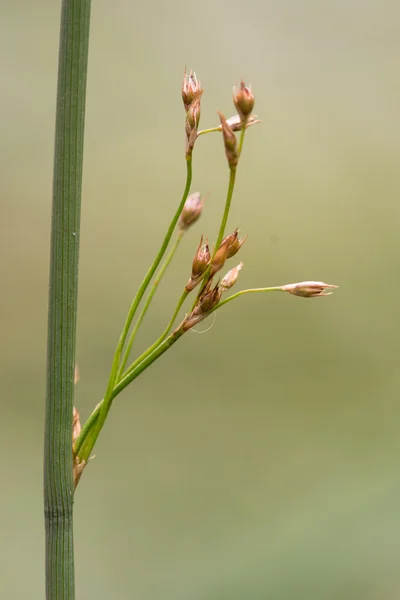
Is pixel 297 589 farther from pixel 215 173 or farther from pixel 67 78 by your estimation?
pixel 67 78

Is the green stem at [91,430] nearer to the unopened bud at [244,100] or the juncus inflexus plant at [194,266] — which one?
the juncus inflexus plant at [194,266]

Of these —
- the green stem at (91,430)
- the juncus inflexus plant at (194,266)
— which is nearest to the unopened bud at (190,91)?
the juncus inflexus plant at (194,266)

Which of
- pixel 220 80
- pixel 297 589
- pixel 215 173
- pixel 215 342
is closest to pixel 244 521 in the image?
pixel 297 589

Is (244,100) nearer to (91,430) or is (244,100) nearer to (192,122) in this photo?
(192,122)

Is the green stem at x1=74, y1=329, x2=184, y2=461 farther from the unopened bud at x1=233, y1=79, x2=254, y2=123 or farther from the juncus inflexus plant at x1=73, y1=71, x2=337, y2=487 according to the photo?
the unopened bud at x1=233, y1=79, x2=254, y2=123

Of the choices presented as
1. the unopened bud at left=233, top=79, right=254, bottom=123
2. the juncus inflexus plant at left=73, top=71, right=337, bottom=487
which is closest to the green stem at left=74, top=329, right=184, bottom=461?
the juncus inflexus plant at left=73, top=71, right=337, bottom=487
